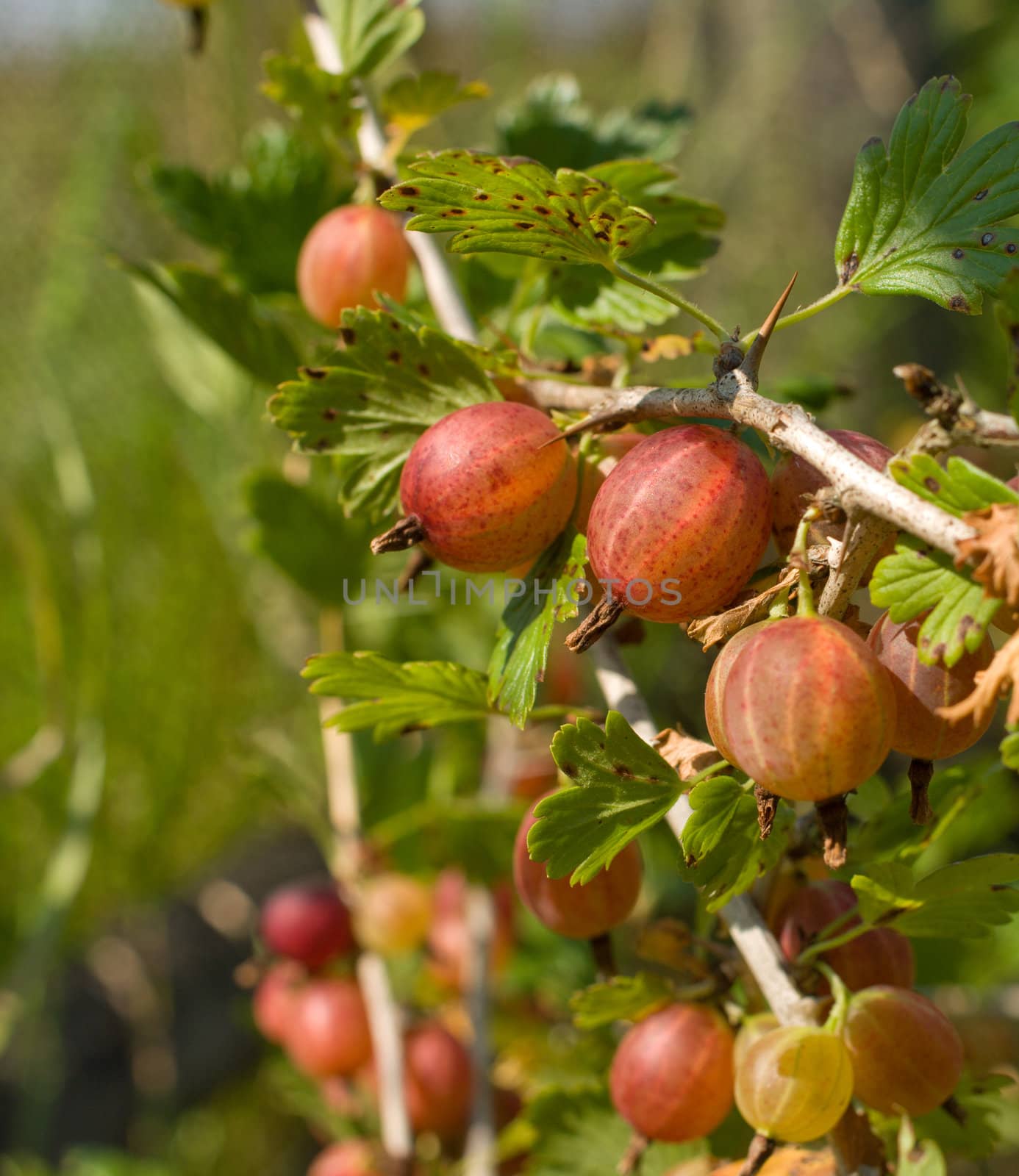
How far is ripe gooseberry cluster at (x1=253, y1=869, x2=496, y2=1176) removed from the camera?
0.67 meters

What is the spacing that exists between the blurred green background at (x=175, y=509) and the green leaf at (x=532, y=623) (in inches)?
18.8

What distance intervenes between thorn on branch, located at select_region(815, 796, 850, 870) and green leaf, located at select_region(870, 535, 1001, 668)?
0.19 feet

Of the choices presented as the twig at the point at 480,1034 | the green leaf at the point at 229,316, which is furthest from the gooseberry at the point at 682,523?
the twig at the point at 480,1034

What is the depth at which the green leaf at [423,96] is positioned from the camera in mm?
467

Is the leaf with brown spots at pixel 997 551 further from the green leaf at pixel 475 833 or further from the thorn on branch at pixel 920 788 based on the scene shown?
the green leaf at pixel 475 833

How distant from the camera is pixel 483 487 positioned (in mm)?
317

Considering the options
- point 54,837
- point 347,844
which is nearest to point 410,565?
point 347,844

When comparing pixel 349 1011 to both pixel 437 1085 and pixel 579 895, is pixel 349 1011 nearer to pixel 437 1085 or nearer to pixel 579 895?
pixel 437 1085

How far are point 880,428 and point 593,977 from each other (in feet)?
4.29

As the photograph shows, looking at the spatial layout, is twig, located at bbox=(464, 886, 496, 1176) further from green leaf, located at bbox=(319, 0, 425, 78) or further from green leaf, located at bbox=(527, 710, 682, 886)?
green leaf, located at bbox=(319, 0, 425, 78)

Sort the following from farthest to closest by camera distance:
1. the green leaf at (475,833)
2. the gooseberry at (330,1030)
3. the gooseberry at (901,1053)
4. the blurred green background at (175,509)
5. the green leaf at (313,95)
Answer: the blurred green background at (175,509) → the gooseberry at (330,1030) → the green leaf at (475,833) → the green leaf at (313,95) → the gooseberry at (901,1053)

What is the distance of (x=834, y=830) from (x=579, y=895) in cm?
13

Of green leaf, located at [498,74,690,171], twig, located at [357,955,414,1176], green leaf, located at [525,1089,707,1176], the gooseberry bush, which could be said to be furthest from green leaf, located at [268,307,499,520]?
twig, located at [357,955,414,1176]

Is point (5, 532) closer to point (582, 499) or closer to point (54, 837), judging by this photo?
point (54, 837)
